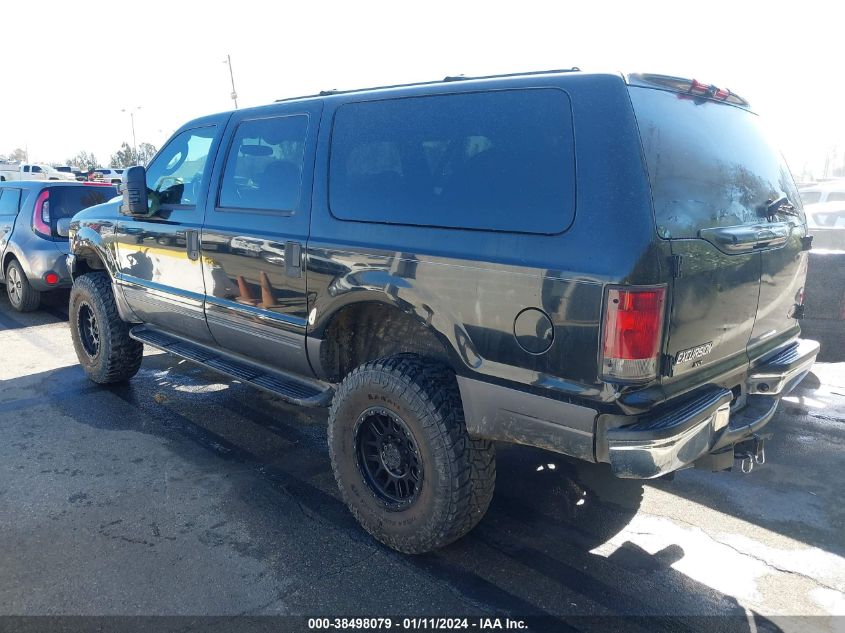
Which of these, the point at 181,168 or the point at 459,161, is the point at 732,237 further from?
the point at 181,168

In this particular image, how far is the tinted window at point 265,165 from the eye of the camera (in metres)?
3.48

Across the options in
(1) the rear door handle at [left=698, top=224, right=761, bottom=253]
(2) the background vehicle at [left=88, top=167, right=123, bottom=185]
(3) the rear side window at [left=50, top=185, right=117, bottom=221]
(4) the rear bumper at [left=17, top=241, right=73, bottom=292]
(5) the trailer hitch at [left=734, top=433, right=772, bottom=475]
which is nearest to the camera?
(1) the rear door handle at [left=698, top=224, right=761, bottom=253]

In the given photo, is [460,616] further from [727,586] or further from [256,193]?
[256,193]

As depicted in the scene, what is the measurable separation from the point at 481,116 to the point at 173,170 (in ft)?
8.78

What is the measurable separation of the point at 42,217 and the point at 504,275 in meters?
7.62

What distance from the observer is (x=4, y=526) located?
323cm

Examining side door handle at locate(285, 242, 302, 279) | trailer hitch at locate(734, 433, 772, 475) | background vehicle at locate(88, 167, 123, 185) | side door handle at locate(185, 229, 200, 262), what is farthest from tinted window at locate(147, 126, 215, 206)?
background vehicle at locate(88, 167, 123, 185)

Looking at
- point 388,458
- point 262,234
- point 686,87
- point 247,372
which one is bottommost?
point 388,458

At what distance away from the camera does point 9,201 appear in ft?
27.7

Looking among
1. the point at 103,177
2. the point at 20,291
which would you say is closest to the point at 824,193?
the point at 20,291

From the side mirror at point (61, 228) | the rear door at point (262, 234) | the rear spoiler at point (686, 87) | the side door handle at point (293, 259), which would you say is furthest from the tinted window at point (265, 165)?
the side mirror at point (61, 228)

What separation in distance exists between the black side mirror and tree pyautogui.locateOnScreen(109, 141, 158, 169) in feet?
174

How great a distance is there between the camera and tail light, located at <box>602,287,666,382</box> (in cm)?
223

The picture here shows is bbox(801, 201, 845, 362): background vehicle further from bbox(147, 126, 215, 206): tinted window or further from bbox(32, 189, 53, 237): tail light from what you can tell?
bbox(32, 189, 53, 237): tail light
